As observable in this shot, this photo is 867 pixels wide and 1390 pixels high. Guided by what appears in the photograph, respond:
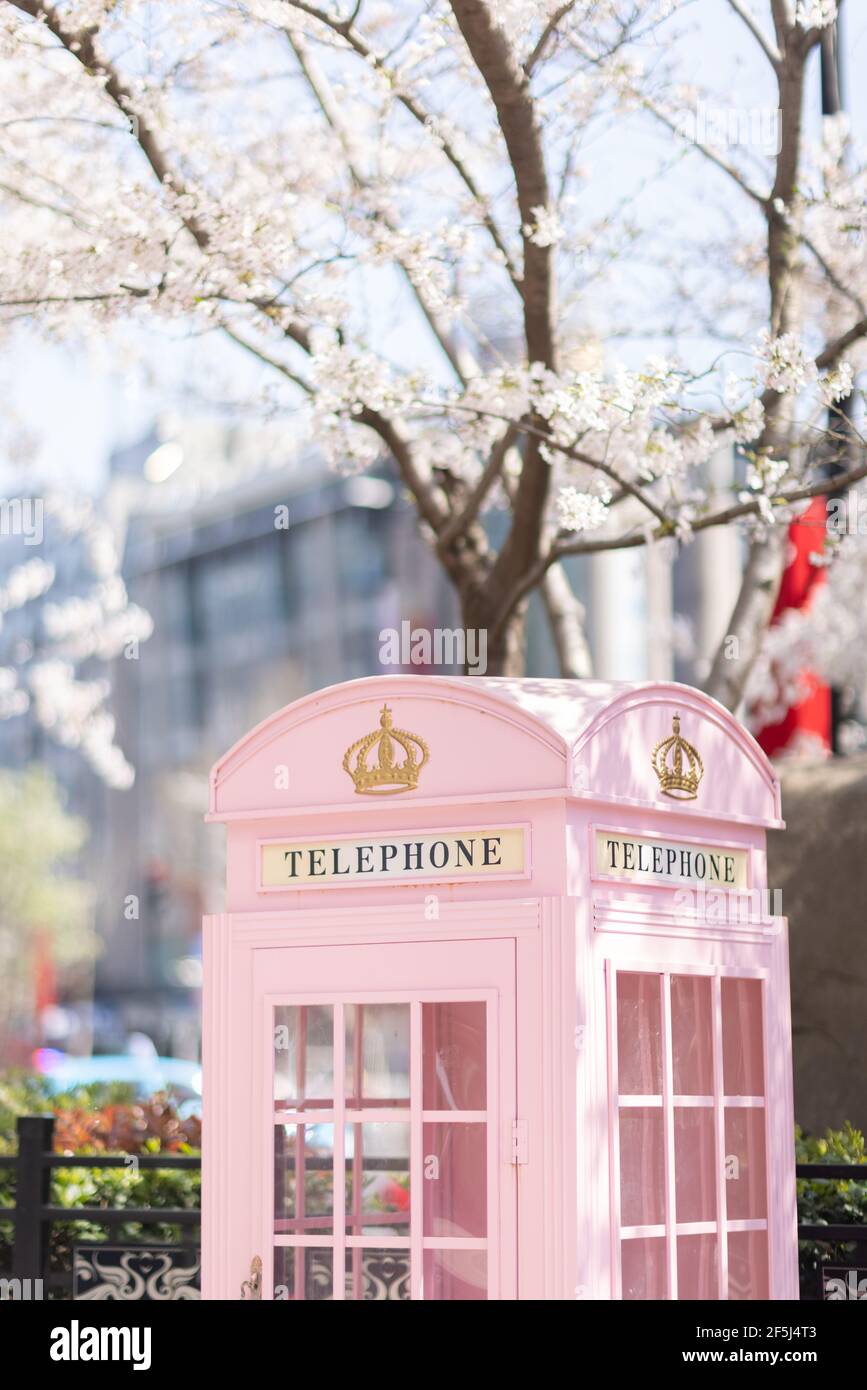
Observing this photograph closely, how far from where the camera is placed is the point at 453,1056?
414 centimetres

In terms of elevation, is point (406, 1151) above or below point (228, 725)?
below

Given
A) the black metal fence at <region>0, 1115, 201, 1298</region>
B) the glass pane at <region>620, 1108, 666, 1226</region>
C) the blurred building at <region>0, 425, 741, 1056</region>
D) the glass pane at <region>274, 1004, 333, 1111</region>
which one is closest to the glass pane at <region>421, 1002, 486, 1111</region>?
the glass pane at <region>274, 1004, 333, 1111</region>

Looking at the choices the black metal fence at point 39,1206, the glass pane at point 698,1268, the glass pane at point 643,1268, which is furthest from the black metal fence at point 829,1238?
the black metal fence at point 39,1206

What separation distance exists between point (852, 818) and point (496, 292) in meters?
3.60

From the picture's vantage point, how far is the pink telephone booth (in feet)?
13.1

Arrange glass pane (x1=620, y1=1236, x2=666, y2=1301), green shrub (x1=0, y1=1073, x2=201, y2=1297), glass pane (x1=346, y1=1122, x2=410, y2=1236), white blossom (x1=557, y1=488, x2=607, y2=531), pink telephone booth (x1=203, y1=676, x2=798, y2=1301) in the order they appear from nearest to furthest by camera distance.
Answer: pink telephone booth (x1=203, y1=676, x2=798, y2=1301) → glass pane (x1=620, y1=1236, x2=666, y2=1301) → glass pane (x1=346, y1=1122, x2=410, y2=1236) → white blossom (x1=557, y1=488, x2=607, y2=531) → green shrub (x1=0, y1=1073, x2=201, y2=1297)

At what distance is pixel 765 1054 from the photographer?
4551mm

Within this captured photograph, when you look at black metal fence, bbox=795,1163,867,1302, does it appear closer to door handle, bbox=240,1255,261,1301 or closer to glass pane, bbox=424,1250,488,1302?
glass pane, bbox=424,1250,488,1302

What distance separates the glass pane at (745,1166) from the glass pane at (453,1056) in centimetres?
75

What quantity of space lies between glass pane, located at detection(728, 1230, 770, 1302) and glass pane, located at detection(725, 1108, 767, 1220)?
0.17 feet

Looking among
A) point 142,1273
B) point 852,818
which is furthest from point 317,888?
point 852,818

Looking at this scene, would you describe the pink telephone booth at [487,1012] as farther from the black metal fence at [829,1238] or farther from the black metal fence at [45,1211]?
the black metal fence at [45,1211]

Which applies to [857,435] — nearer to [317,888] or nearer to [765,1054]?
[765,1054]

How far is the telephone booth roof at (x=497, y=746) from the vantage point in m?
4.12
